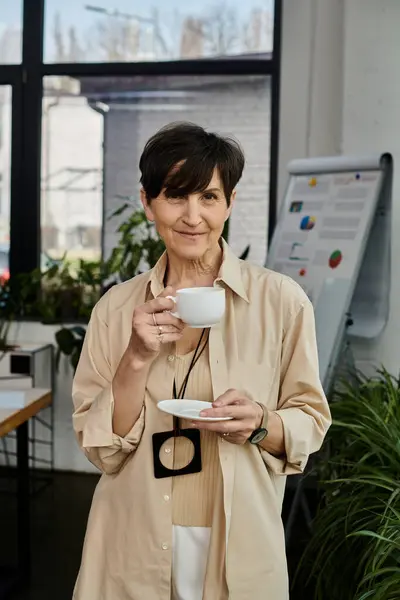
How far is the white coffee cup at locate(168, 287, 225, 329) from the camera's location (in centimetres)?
135

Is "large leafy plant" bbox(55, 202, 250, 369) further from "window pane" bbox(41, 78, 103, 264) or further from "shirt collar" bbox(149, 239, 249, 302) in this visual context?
"shirt collar" bbox(149, 239, 249, 302)

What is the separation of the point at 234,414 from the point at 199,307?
189mm

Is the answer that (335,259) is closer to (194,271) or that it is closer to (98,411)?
(194,271)

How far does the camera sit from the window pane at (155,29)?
16.4 ft

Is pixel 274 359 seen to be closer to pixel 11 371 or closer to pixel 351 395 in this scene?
pixel 351 395

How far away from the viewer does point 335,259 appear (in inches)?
153

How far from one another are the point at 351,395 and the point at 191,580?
1.78m

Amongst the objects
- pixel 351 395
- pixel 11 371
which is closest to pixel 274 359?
pixel 351 395

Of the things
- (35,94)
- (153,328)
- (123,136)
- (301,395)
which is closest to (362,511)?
(301,395)

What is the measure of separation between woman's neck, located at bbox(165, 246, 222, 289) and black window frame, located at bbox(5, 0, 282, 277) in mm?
3505

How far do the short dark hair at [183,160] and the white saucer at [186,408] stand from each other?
37 cm

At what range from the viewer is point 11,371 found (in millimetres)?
4746

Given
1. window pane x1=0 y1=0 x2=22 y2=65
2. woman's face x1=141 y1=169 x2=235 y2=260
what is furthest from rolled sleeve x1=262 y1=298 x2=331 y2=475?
window pane x1=0 y1=0 x2=22 y2=65

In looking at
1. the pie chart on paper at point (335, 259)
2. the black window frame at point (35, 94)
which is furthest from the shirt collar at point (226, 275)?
the black window frame at point (35, 94)
